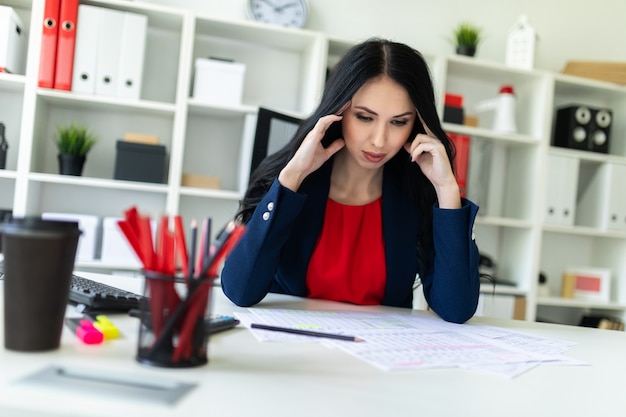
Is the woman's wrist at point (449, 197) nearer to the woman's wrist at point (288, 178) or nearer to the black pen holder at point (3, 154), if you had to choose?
the woman's wrist at point (288, 178)

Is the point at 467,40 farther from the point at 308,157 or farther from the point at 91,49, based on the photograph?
the point at 308,157

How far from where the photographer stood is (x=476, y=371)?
767mm

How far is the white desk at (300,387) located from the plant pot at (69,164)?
6.05 ft

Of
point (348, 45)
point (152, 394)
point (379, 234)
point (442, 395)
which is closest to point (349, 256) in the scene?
point (379, 234)

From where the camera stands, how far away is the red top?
4.74ft

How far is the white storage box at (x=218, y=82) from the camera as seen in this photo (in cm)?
263

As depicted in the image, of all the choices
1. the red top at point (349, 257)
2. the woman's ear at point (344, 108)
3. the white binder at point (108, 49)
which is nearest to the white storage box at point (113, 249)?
the white binder at point (108, 49)

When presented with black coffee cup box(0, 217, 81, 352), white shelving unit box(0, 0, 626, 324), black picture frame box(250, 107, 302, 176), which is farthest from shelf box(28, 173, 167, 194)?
black coffee cup box(0, 217, 81, 352)

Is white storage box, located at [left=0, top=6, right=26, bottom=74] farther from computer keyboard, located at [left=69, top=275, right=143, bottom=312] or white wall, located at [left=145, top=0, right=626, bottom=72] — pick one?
computer keyboard, located at [left=69, top=275, right=143, bottom=312]

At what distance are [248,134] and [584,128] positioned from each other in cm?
184

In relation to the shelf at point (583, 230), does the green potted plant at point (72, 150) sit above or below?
above

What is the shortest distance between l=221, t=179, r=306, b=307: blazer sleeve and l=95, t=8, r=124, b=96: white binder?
61.3 inches

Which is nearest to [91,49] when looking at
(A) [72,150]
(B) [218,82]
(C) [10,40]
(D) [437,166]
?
(C) [10,40]

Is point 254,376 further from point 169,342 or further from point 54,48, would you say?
point 54,48
